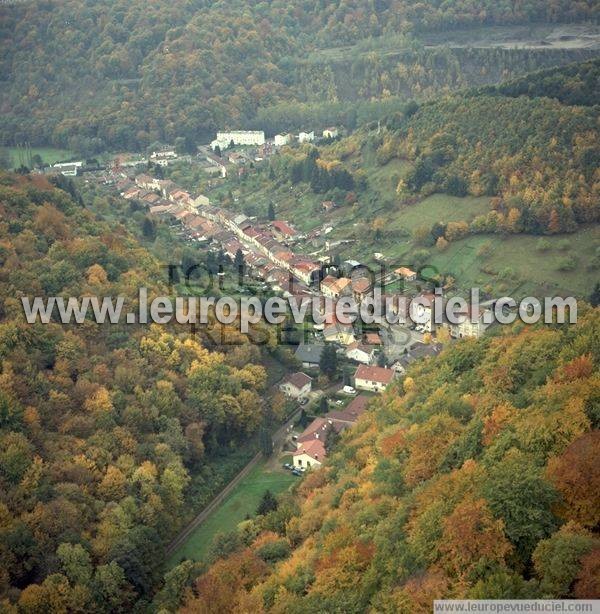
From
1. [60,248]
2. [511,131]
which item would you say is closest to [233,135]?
[511,131]

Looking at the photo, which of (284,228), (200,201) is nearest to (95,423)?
(284,228)

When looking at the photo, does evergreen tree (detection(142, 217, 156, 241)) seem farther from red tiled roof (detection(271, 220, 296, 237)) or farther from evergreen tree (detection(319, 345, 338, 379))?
evergreen tree (detection(319, 345, 338, 379))

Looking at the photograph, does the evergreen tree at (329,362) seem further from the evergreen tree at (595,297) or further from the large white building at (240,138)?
the large white building at (240,138)

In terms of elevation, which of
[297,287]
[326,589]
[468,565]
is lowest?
[297,287]

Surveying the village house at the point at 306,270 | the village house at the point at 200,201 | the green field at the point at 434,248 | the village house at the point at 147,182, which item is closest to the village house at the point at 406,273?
the green field at the point at 434,248

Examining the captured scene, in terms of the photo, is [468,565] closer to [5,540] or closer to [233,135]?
[5,540]

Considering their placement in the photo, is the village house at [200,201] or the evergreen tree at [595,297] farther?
the village house at [200,201]

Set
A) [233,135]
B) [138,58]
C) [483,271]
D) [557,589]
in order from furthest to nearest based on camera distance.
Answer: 1. [138,58]
2. [233,135]
3. [483,271]
4. [557,589]
